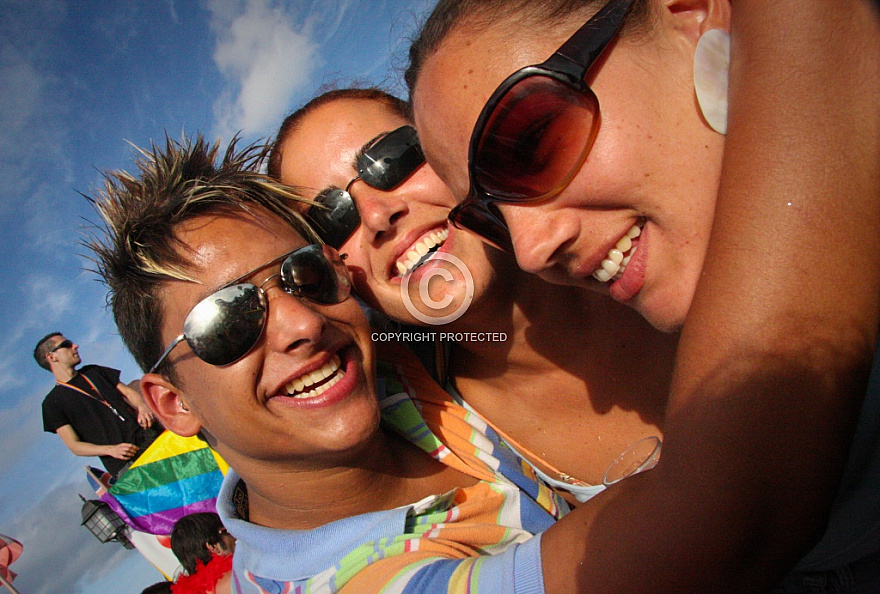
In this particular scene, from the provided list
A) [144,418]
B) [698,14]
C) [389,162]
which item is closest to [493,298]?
[389,162]

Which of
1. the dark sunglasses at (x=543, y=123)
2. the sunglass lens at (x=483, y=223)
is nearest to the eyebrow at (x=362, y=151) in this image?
the sunglass lens at (x=483, y=223)

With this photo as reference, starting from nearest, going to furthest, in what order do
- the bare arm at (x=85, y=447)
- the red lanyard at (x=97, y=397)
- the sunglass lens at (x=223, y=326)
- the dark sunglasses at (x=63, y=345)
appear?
1. the sunglass lens at (x=223, y=326)
2. the bare arm at (x=85, y=447)
3. the red lanyard at (x=97, y=397)
4. the dark sunglasses at (x=63, y=345)

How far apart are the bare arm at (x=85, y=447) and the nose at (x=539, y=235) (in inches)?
230

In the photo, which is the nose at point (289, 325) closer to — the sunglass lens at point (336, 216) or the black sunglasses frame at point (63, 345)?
the sunglass lens at point (336, 216)

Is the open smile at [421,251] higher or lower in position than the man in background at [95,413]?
higher

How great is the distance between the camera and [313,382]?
2.08m

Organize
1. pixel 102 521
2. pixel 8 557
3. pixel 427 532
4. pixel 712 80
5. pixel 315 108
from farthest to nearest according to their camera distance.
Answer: pixel 8 557
pixel 102 521
pixel 315 108
pixel 427 532
pixel 712 80

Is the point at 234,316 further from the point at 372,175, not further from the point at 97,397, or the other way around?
the point at 97,397

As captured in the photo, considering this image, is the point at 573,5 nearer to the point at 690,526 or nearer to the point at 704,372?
the point at 704,372

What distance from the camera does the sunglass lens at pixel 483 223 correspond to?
1809mm

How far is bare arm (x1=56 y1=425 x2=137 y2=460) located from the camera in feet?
17.7

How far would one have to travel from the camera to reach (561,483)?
2.41m

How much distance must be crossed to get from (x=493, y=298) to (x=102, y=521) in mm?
4947

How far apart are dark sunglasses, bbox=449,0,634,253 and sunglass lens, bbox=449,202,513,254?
185mm
